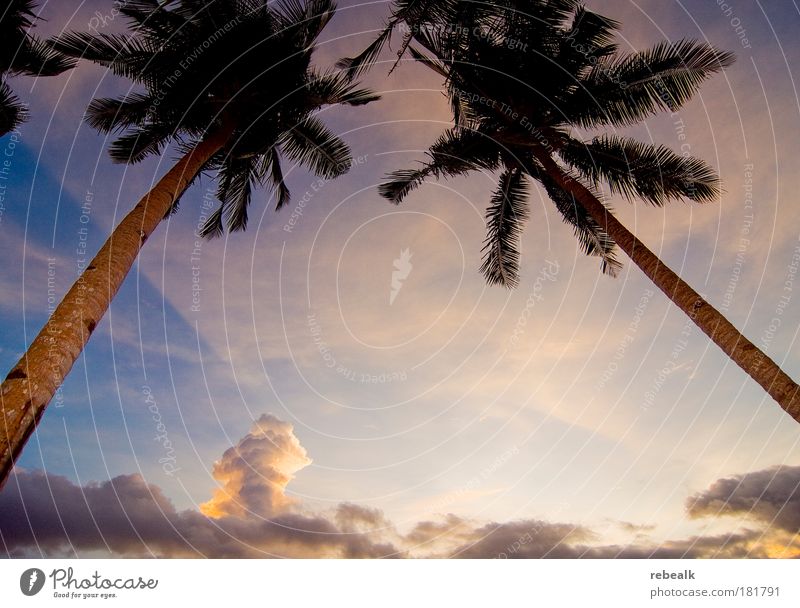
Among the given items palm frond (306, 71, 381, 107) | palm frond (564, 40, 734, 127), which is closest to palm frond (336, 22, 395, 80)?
palm frond (306, 71, 381, 107)

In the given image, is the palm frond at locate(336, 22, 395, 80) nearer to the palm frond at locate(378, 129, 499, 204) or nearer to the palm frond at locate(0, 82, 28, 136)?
the palm frond at locate(378, 129, 499, 204)

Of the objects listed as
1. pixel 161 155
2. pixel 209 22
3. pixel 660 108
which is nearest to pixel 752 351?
pixel 660 108

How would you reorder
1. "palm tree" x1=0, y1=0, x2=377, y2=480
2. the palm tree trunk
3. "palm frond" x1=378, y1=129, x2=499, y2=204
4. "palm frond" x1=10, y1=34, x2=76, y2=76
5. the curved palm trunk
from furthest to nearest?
"palm frond" x1=378, y1=129, x2=499, y2=204, "palm frond" x1=10, y1=34, x2=76, y2=76, "palm tree" x1=0, y1=0, x2=377, y2=480, the palm tree trunk, the curved palm trunk

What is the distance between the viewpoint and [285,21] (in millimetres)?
9055

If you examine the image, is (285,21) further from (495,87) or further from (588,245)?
(588,245)

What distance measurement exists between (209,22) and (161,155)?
134 inches

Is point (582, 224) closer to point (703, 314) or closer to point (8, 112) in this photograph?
point (703, 314)

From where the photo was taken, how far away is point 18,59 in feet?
32.3

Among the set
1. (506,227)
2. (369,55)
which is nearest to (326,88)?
(369,55)

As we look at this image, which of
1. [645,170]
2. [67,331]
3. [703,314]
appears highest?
[645,170]

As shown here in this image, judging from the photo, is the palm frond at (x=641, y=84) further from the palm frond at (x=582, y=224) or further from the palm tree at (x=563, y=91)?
the palm frond at (x=582, y=224)

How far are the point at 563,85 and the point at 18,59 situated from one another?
12045 mm

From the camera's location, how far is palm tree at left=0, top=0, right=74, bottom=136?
9102 millimetres

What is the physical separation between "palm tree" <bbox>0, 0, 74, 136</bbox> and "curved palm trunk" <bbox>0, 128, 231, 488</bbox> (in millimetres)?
5607
